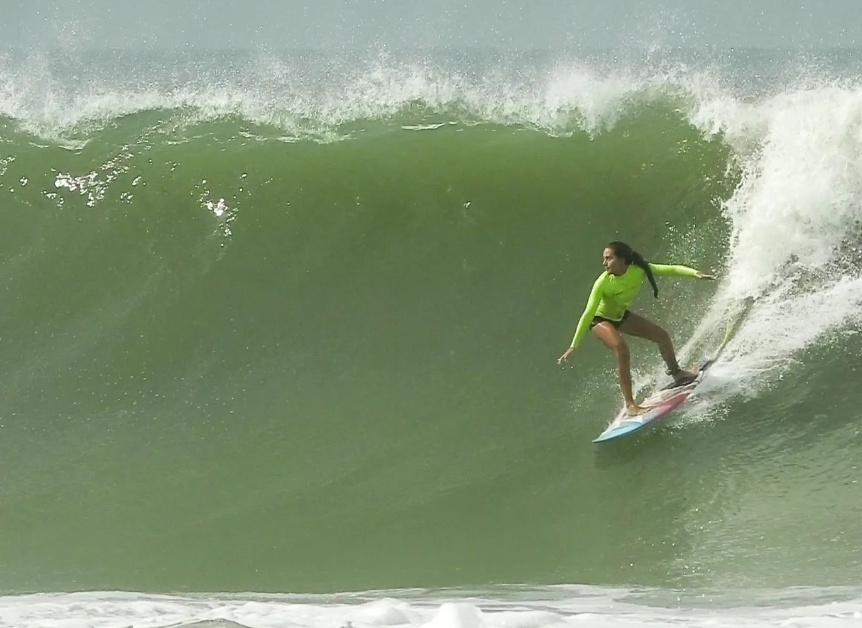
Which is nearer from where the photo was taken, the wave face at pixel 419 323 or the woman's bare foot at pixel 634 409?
the wave face at pixel 419 323

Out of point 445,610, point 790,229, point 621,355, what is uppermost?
point 790,229

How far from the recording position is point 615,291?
6004 millimetres

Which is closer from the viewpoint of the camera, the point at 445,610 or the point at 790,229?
the point at 445,610

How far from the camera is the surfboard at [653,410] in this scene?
239 inches

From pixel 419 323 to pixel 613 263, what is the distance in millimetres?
1861

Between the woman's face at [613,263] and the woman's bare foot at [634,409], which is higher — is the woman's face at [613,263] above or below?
above

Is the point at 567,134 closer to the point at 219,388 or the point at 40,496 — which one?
the point at 219,388

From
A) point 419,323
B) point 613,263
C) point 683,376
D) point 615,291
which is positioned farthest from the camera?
point 419,323

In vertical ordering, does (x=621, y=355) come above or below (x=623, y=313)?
below

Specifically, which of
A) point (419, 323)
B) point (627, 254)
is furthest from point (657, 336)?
point (419, 323)

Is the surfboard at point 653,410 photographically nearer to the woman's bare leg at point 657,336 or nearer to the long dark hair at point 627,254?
the woman's bare leg at point 657,336

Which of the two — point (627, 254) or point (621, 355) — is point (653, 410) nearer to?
point (621, 355)

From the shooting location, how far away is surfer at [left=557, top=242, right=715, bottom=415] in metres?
5.88

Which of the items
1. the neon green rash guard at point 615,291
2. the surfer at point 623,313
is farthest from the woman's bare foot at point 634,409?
the neon green rash guard at point 615,291
